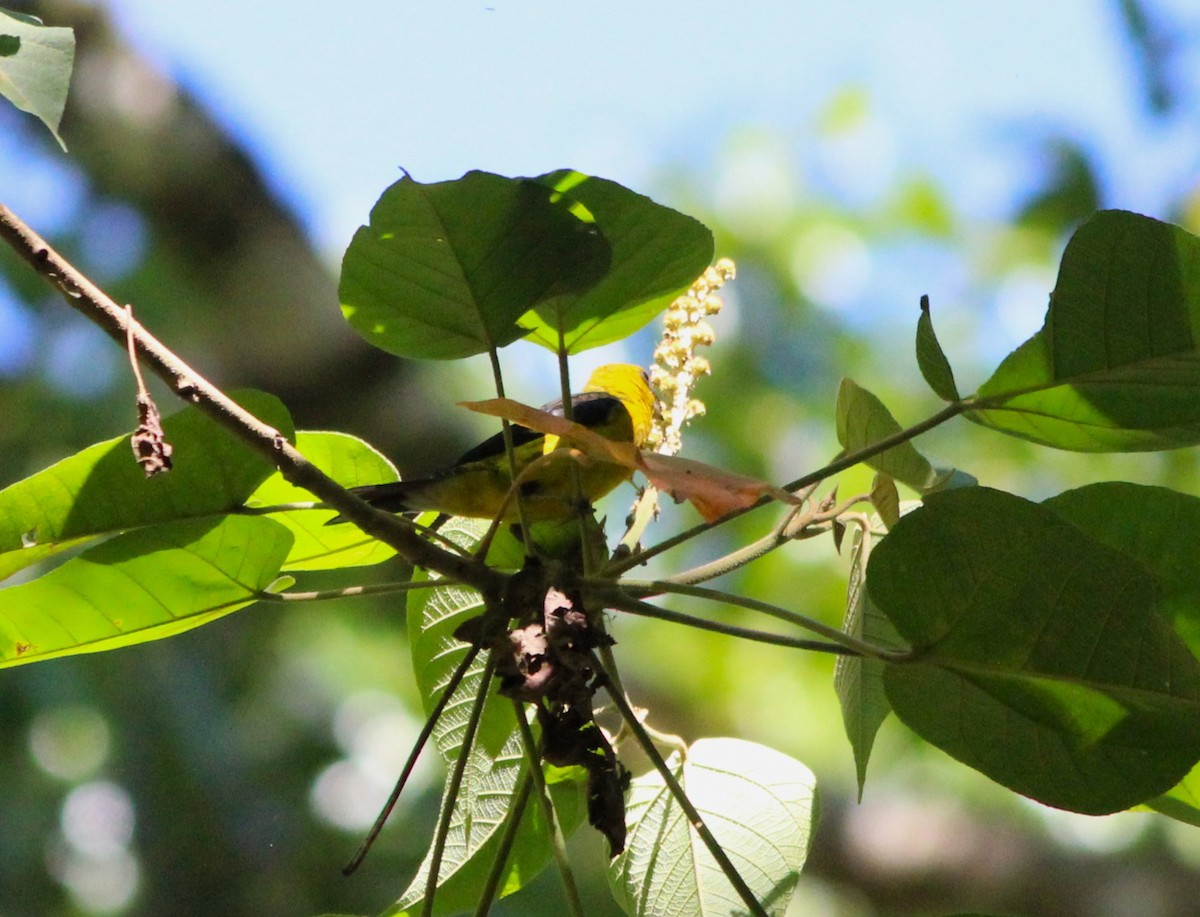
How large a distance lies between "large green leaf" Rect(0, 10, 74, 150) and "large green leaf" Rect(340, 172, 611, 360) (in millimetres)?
303

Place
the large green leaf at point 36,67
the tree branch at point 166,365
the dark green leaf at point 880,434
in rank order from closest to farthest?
the tree branch at point 166,365, the large green leaf at point 36,67, the dark green leaf at point 880,434

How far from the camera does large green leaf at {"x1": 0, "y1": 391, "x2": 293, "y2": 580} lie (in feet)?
3.90

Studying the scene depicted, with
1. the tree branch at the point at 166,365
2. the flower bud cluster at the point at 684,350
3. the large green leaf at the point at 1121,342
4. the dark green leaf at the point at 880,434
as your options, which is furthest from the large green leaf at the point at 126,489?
the large green leaf at the point at 1121,342

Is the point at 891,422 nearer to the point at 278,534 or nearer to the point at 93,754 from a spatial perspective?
the point at 278,534

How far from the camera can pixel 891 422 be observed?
1.25m

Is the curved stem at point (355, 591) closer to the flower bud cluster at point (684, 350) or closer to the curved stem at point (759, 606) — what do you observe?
the curved stem at point (759, 606)

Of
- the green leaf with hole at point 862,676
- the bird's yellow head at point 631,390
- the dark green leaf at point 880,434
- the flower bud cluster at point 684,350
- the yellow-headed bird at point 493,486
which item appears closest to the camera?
the dark green leaf at point 880,434

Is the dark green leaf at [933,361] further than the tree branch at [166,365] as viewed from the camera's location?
Yes

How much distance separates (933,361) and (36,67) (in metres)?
0.91

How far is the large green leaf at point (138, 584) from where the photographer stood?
1257mm

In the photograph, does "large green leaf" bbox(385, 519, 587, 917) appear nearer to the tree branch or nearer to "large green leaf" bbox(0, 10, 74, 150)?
the tree branch

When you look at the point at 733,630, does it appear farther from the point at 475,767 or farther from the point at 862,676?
the point at 475,767

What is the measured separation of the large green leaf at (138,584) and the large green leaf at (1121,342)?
83cm

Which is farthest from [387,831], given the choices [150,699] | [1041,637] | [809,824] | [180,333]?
[1041,637]
